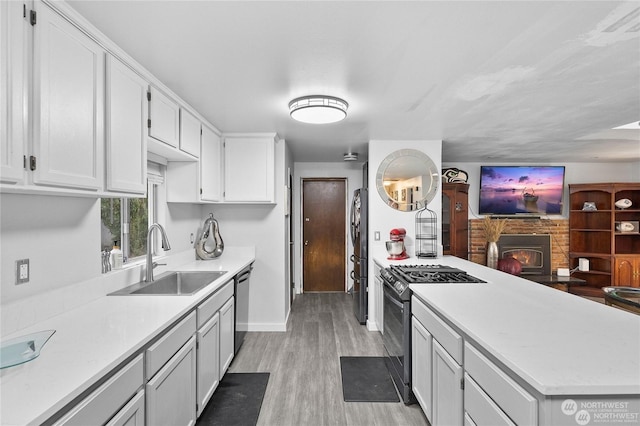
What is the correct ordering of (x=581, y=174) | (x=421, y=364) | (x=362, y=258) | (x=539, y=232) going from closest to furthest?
(x=421, y=364)
(x=362, y=258)
(x=539, y=232)
(x=581, y=174)

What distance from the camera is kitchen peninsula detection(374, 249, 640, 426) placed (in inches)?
40.6

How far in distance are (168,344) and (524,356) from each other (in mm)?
1565

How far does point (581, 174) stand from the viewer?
221 inches

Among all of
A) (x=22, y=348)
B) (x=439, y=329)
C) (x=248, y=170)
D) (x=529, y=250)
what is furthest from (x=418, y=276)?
(x=529, y=250)

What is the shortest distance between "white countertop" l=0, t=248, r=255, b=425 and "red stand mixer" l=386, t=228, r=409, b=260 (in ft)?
7.10

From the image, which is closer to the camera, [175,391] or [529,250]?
[175,391]

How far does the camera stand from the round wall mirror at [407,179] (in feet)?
13.0

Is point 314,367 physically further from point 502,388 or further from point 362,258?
point 502,388

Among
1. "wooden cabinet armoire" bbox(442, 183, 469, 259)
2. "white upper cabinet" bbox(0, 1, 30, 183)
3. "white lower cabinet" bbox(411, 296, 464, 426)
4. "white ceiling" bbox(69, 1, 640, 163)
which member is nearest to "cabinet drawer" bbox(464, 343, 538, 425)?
"white lower cabinet" bbox(411, 296, 464, 426)

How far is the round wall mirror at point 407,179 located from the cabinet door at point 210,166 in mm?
1865

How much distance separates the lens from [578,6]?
1381 mm

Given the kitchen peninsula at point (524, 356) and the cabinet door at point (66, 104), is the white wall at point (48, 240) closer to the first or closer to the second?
the cabinet door at point (66, 104)

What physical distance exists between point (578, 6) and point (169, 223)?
128 inches

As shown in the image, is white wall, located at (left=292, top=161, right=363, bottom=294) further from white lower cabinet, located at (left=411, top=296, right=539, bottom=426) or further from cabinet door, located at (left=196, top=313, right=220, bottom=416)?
white lower cabinet, located at (left=411, top=296, right=539, bottom=426)
